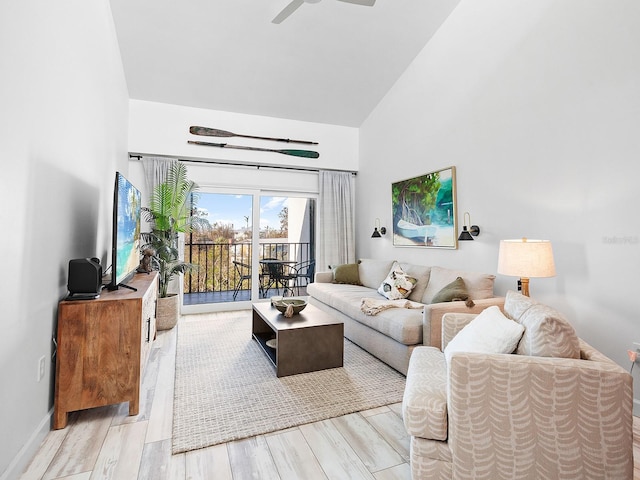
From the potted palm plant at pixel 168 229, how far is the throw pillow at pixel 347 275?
1963 mm

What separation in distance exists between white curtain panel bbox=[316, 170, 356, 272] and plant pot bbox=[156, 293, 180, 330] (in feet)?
7.52

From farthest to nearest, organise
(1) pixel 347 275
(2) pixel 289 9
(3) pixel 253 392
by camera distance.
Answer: (1) pixel 347 275 < (2) pixel 289 9 < (3) pixel 253 392

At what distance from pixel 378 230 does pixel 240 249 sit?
2.17 metres

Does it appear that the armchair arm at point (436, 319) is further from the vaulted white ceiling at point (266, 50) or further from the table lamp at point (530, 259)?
the vaulted white ceiling at point (266, 50)

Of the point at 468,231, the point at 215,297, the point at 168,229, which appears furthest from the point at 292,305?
the point at 215,297

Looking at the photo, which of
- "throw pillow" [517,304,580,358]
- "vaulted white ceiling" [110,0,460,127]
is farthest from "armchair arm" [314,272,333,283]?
"throw pillow" [517,304,580,358]

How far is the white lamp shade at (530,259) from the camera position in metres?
2.29

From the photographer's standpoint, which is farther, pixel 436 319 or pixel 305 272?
pixel 305 272

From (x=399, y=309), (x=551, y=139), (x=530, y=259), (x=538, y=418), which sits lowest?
(x=538, y=418)

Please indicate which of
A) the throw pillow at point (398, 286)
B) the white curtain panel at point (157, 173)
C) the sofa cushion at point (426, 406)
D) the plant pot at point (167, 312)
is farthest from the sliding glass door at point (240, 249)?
the sofa cushion at point (426, 406)

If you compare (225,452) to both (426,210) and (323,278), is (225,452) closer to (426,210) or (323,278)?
(323,278)

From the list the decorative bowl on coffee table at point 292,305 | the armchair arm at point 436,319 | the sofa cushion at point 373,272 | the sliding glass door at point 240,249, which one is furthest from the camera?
the sliding glass door at point 240,249

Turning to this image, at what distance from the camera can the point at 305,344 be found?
8.61 feet

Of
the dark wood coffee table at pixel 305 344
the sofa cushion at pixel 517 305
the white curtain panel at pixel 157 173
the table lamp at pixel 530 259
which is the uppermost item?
the white curtain panel at pixel 157 173
